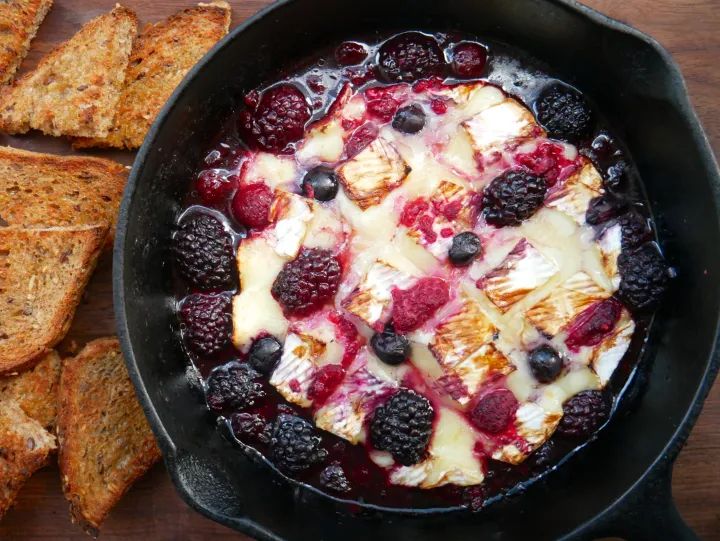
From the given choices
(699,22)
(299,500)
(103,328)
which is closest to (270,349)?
(299,500)

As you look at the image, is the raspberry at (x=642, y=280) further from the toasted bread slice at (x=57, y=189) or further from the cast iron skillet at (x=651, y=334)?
the toasted bread slice at (x=57, y=189)

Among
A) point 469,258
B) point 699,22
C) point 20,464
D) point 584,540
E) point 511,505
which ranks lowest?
point 20,464

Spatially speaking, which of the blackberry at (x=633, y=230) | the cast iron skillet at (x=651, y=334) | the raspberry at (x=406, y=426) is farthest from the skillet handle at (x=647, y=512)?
the blackberry at (x=633, y=230)

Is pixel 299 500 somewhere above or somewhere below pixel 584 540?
below

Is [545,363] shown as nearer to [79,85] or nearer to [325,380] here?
[325,380]

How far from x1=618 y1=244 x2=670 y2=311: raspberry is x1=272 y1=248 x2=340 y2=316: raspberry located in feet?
3.77

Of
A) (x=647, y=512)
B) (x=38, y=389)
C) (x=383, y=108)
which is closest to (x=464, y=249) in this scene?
(x=383, y=108)

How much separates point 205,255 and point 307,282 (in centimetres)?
44

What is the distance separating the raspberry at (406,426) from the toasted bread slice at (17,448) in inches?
57.0

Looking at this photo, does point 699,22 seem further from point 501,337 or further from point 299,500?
point 299,500

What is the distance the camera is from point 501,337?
10.3ft

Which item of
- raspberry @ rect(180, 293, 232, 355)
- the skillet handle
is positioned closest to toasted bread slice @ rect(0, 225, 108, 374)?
raspberry @ rect(180, 293, 232, 355)

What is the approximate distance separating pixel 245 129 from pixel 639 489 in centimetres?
207

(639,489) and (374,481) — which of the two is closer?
(639,489)
